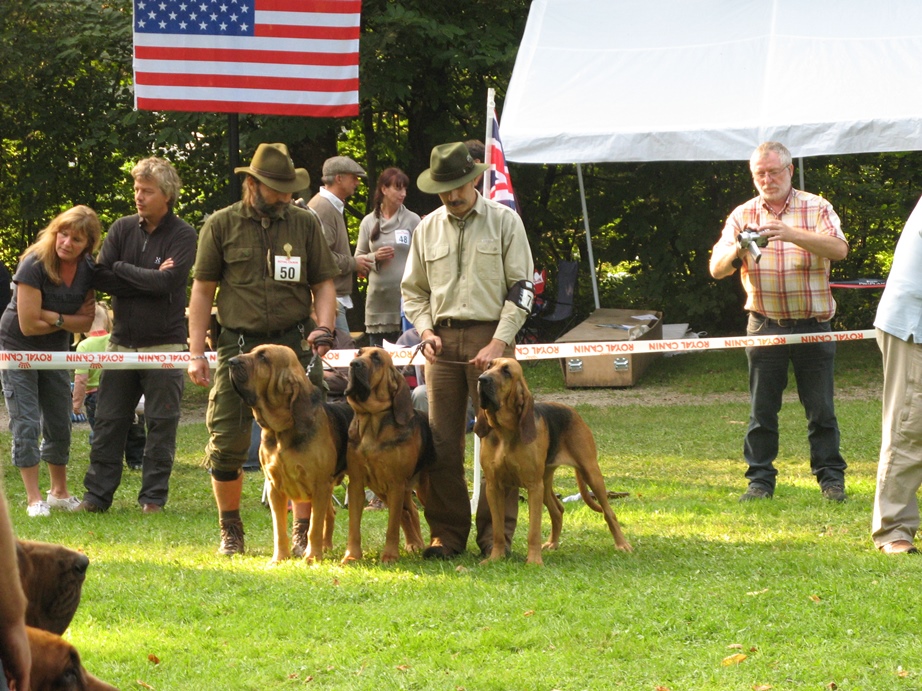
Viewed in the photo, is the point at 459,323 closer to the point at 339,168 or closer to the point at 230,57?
the point at 230,57

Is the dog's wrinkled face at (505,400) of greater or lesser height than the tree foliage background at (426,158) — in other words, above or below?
below

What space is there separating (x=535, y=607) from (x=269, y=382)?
172 cm

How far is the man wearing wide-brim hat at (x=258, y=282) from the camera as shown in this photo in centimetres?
650

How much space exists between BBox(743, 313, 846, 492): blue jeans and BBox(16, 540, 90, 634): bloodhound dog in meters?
6.09

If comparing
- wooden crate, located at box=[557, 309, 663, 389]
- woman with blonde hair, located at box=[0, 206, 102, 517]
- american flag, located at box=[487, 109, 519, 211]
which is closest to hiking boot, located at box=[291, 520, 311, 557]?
woman with blonde hair, located at box=[0, 206, 102, 517]

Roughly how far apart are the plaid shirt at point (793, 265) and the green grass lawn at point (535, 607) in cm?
128

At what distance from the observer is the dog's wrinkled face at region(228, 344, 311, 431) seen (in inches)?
237

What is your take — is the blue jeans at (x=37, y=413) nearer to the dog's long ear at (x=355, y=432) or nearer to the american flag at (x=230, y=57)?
the american flag at (x=230, y=57)

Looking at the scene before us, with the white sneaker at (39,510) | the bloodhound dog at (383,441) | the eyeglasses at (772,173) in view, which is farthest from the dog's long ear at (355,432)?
the eyeglasses at (772,173)

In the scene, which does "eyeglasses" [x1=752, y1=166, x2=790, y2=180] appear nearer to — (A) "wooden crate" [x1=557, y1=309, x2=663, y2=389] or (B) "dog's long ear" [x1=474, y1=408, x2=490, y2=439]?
(B) "dog's long ear" [x1=474, y1=408, x2=490, y2=439]

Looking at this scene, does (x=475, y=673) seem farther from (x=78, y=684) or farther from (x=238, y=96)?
(x=238, y=96)

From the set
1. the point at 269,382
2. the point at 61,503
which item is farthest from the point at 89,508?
the point at 269,382

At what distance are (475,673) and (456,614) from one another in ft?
2.58

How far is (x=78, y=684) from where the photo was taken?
8.21ft
